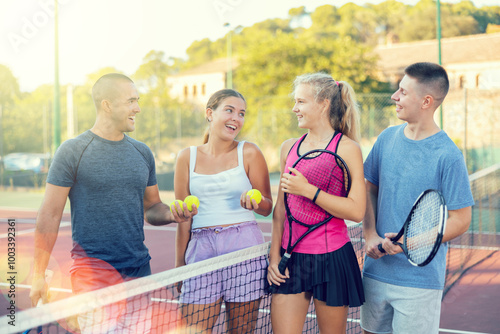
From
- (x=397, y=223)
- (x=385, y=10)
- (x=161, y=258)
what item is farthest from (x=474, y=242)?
(x=385, y=10)

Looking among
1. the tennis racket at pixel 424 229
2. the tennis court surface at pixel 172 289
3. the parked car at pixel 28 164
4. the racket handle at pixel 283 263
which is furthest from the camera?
the parked car at pixel 28 164

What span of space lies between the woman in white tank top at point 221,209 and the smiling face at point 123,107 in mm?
371

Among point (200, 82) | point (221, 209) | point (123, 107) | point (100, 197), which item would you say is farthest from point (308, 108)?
point (200, 82)

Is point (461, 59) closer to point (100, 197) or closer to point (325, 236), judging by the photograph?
point (325, 236)

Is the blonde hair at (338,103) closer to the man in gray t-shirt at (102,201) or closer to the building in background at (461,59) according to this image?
the man in gray t-shirt at (102,201)

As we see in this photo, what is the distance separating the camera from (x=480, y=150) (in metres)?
16.4

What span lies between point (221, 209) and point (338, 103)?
2.74 ft

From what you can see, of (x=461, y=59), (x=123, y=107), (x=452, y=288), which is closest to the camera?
(x=123, y=107)

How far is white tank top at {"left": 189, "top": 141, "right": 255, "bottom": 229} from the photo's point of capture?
2832mm

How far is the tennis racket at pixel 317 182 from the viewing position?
2434mm

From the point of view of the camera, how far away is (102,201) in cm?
262

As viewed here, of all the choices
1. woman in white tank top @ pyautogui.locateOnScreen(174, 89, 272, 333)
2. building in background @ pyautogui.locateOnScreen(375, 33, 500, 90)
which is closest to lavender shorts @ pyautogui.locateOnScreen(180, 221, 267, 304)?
woman in white tank top @ pyautogui.locateOnScreen(174, 89, 272, 333)

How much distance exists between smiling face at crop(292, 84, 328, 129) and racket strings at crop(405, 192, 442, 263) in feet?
2.05

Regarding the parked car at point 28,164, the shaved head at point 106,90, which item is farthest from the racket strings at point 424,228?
the parked car at point 28,164
